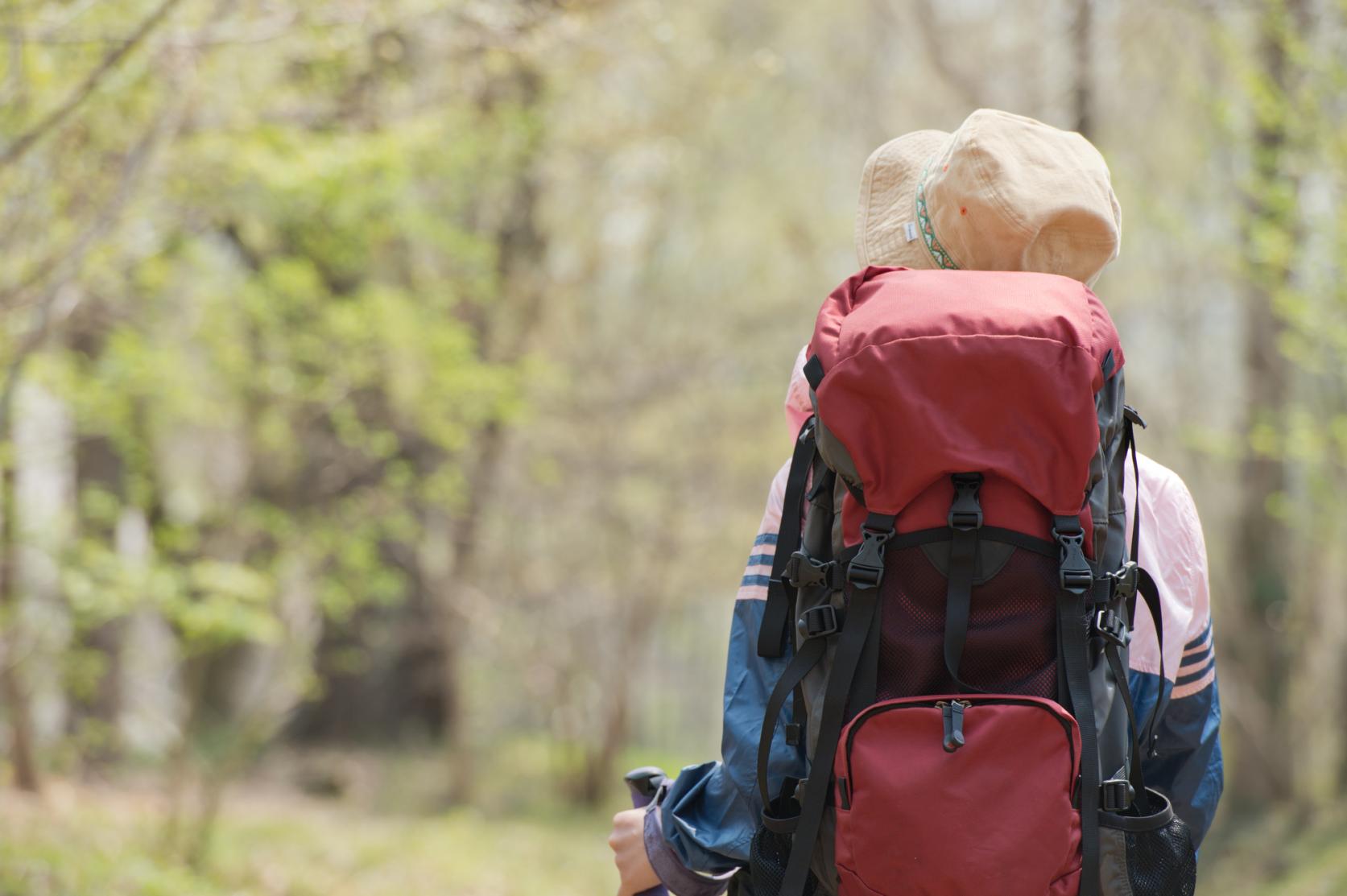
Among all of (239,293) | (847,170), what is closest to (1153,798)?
(239,293)

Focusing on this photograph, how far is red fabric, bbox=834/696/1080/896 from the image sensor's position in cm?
144

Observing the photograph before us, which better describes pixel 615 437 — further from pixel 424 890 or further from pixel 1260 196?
pixel 1260 196

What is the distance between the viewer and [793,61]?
1262 centimetres

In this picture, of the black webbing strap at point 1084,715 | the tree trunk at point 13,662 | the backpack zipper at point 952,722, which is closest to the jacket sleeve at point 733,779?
the backpack zipper at point 952,722

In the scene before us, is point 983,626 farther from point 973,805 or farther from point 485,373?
point 485,373

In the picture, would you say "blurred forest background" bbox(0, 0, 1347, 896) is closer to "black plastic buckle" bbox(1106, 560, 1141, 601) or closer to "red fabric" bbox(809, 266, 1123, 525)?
"red fabric" bbox(809, 266, 1123, 525)

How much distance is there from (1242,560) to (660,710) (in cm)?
1935

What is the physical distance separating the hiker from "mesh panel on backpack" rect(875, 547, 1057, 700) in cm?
13

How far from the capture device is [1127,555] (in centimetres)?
161

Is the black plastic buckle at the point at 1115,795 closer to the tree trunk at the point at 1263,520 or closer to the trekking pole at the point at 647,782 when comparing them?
the trekking pole at the point at 647,782

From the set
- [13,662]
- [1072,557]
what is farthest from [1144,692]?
[13,662]

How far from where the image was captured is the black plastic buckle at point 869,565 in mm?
1489

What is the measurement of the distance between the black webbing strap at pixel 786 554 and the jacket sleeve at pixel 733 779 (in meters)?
0.03

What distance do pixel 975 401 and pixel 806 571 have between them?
29cm
